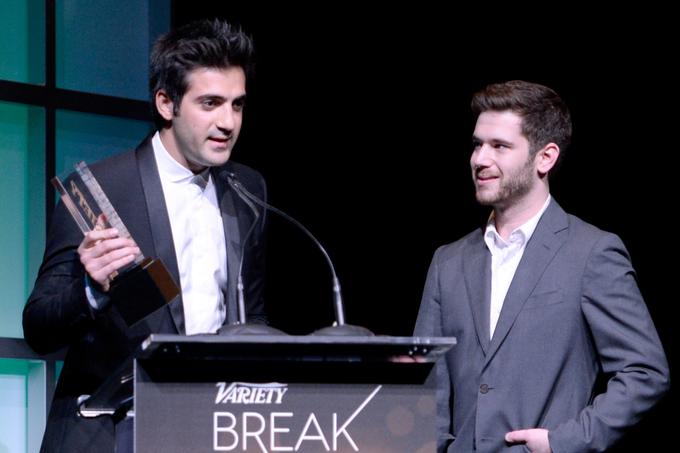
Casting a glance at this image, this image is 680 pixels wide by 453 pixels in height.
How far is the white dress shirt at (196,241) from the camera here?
3.11 metres

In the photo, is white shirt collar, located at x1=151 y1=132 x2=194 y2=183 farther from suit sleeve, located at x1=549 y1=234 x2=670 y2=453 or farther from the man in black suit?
suit sleeve, located at x1=549 y1=234 x2=670 y2=453

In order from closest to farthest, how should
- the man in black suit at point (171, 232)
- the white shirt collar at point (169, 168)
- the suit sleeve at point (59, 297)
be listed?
1. the suit sleeve at point (59, 297)
2. the man in black suit at point (171, 232)
3. the white shirt collar at point (169, 168)

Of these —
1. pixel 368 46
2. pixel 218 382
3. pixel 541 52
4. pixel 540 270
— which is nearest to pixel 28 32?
pixel 368 46

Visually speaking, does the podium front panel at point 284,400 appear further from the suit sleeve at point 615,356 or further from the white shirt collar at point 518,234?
the white shirt collar at point 518,234

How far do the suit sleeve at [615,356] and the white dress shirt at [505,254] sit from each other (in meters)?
0.23

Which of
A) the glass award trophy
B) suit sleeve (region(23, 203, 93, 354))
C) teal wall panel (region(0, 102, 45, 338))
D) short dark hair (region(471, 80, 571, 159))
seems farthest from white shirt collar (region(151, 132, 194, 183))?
teal wall panel (region(0, 102, 45, 338))

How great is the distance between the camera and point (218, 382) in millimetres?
2283

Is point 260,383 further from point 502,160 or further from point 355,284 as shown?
point 355,284

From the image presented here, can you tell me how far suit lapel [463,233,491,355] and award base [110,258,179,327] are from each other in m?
1.21

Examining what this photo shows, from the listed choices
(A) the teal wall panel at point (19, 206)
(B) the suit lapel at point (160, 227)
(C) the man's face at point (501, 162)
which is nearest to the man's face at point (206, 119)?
(B) the suit lapel at point (160, 227)

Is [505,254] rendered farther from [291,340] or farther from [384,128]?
[291,340]

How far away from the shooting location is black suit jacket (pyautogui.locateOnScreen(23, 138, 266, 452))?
283 centimetres

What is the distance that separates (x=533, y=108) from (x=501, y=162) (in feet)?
0.70

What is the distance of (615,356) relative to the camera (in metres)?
3.34
